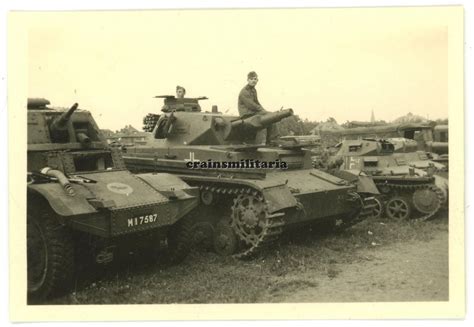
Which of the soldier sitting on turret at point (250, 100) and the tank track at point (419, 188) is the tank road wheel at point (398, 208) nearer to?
the tank track at point (419, 188)

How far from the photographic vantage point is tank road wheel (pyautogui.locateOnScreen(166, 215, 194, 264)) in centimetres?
862

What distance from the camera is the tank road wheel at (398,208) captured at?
1323cm

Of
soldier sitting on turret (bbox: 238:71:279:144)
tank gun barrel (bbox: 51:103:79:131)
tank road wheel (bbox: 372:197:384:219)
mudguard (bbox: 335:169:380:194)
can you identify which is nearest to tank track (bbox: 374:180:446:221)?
tank road wheel (bbox: 372:197:384:219)

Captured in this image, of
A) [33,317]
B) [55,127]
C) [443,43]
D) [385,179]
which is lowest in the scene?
[33,317]

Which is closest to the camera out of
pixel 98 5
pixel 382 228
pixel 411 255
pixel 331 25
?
pixel 98 5

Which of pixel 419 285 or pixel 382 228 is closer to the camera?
pixel 419 285

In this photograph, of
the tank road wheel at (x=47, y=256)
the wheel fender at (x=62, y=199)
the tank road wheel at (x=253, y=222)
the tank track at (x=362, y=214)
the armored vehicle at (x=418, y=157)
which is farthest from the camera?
the armored vehicle at (x=418, y=157)

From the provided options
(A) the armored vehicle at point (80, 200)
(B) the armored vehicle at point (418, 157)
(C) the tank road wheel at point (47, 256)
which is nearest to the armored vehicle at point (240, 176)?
(A) the armored vehicle at point (80, 200)

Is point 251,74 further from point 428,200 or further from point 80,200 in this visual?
point 428,200

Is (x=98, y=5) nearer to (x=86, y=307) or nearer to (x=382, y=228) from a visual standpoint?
(x=86, y=307)

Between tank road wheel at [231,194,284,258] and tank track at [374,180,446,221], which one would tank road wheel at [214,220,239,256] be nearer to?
tank road wheel at [231,194,284,258]

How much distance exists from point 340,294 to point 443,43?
3806 millimetres

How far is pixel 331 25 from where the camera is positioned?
7.94m

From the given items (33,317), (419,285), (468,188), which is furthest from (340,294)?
(33,317)
